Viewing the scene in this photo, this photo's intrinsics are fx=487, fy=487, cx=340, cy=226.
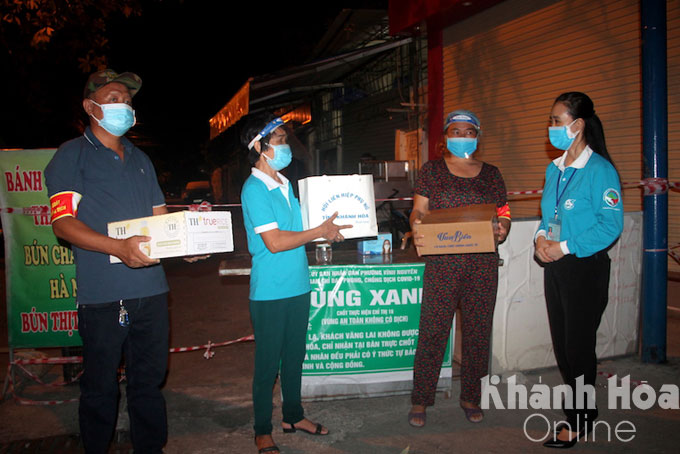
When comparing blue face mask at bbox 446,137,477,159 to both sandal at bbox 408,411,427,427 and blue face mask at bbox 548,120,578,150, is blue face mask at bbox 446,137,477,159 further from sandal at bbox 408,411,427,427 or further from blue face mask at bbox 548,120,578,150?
sandal at bbox 408,411,427,427

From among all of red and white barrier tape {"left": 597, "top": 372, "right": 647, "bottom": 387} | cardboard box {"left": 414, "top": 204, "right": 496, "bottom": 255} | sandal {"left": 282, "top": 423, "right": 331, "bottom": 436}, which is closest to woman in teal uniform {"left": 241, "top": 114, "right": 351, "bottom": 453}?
sandal {"left": 282, "top": 423, "right": 331, "bottom": 436}

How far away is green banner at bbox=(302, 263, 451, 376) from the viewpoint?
13.1 feet

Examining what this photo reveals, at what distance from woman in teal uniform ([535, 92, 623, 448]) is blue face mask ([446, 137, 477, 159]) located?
0.53 meters

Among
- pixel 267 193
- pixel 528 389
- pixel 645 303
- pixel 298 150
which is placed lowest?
pixel 528 389

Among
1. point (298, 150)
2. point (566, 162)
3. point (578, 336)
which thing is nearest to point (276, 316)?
point (578, 336)

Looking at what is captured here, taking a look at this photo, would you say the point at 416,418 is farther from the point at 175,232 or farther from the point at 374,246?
the point at 175,232

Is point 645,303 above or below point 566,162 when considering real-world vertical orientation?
below

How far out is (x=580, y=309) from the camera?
123 inches

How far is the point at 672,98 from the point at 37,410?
8247 millimetres

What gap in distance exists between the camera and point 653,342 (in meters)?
4.75

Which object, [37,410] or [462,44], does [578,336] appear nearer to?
[37,410]

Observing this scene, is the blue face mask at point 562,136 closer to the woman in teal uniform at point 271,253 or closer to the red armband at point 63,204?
the woman in teal uniform at point 271,253

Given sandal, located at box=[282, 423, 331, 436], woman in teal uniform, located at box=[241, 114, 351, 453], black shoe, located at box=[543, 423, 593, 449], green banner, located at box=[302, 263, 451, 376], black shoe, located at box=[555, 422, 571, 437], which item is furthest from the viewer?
green banner, located at box=[302, 263, 451, 376]

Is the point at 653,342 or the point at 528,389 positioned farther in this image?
the point at 653,342
